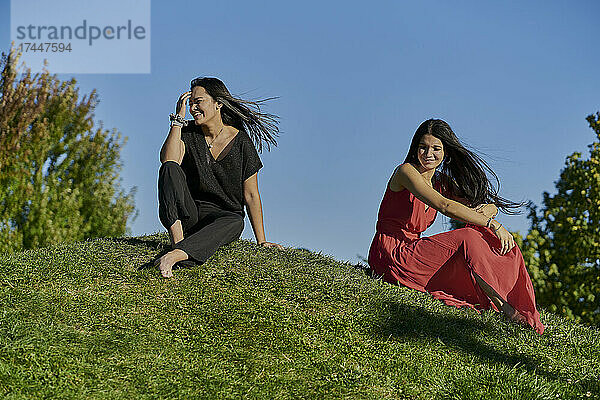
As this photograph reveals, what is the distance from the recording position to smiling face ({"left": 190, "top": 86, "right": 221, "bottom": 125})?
20.5 ft

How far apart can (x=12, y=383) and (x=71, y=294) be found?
4.25 feet

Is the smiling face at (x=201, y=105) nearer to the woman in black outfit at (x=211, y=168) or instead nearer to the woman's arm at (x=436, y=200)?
the woman in black outfit at (x=211, y=168)

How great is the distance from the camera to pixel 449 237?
603 centimetres

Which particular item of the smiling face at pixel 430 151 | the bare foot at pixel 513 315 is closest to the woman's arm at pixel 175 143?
the smiling face at pixel 430 151

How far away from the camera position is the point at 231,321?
5070mm

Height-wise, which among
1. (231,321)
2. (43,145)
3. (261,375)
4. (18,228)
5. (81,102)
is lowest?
(261,375)

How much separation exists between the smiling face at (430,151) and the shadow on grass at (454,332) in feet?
4.70

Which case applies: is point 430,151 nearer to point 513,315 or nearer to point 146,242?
point 513,315

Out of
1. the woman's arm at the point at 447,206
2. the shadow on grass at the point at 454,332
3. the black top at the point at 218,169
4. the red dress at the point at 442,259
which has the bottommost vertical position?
the shadow on grass at the point at 454,332

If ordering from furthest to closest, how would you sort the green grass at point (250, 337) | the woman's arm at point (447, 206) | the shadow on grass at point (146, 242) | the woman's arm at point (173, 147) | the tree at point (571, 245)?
the tree at point (571, 245)
the shadow on grass at point (146, 242)
the woman's arm at point (173, 147)
the woman's arm at point (447, 206)
the green grass at point (250, 337)

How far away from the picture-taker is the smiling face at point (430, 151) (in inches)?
243

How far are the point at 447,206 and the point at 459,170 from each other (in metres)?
0.78

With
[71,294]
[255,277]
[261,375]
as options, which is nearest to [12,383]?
[71,294]

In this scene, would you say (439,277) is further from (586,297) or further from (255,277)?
(586,297)
